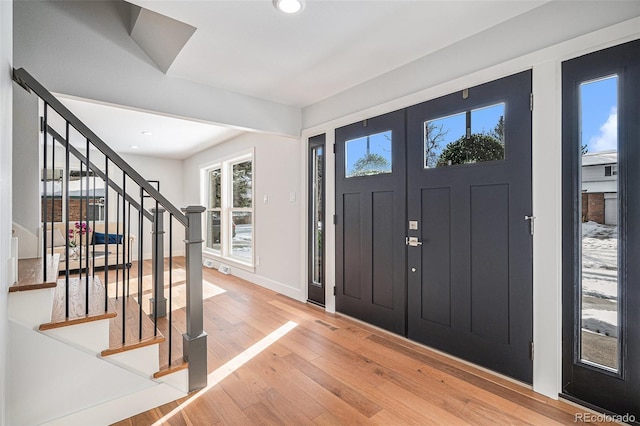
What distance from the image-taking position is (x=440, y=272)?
246 centimetres

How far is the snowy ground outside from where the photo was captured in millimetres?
1711

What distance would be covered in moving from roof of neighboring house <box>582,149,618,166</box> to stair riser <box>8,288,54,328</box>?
2976 millimetres

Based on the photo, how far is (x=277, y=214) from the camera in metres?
4.32

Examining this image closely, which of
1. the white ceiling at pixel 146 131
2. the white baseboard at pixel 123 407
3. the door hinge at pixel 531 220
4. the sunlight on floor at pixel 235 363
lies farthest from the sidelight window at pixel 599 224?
the white ceiling at pixel 146 131

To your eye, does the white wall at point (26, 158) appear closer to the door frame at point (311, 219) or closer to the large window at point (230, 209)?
the door frame at point (311, 219)

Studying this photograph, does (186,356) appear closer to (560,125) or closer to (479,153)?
(479,153)

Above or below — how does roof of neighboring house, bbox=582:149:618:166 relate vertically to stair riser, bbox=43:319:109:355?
above

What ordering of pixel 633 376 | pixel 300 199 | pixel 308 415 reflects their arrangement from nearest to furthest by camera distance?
pixel 633 376
pixel 308 415
pixel 300 199

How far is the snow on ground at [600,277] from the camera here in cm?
171

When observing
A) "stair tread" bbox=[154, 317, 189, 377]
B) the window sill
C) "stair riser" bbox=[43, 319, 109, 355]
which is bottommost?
"stair tread" bbox=[154, 317, 189, 377]

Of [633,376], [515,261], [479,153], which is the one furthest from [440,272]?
[633,376]

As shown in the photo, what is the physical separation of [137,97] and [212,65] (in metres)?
0.67

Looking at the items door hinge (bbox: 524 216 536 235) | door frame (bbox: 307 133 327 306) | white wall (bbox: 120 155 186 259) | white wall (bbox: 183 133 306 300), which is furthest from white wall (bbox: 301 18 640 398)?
white wall (bbox: 120 155 186 259)

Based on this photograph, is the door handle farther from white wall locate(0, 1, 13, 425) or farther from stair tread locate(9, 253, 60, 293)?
white wall locate(0, 1, 13, 425)
